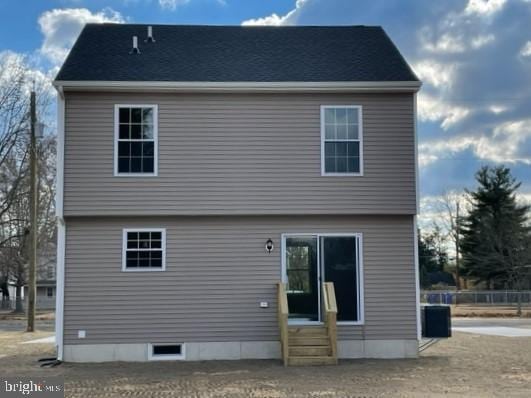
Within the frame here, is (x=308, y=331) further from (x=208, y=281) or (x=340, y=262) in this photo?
(x=208, y=281)

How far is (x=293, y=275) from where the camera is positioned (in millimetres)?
12844

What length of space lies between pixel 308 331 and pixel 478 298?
92.2ft

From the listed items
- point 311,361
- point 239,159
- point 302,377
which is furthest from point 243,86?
point 302,377

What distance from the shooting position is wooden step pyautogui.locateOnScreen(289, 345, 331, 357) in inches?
457

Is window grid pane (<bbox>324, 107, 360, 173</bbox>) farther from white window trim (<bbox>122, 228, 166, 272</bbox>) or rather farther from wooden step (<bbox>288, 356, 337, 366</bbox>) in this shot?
wooden step (<bbox>288, 356, 337, 366</bbox>)

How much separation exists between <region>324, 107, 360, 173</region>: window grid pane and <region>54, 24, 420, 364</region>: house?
0.02 meters

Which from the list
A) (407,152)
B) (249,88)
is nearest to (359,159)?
(407,152)

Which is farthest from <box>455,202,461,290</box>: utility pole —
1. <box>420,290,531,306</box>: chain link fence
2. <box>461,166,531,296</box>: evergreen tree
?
<box>420,290,531,306</box>: chain link fence

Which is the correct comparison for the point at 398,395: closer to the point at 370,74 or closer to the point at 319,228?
the point at 319,228

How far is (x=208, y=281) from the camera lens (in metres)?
12.5

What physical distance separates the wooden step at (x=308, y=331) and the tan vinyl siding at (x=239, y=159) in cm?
234

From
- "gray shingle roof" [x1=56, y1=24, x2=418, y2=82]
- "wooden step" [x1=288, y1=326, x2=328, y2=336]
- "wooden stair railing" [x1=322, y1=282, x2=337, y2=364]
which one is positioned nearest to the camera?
"wooden stair railing" [x1=322, y1=282, x2=337, y2=364]

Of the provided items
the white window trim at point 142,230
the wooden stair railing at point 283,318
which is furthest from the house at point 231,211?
the wooden stair railing at point 283,318

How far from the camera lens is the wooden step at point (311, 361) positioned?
1145 cm
